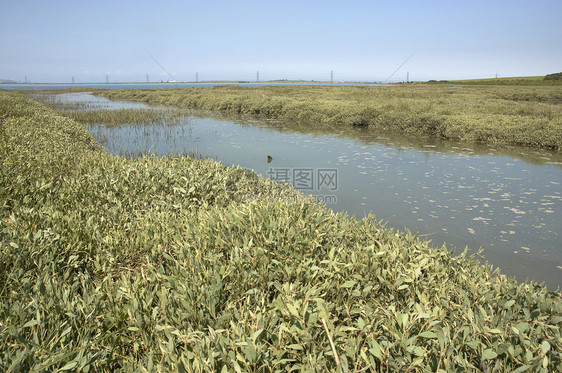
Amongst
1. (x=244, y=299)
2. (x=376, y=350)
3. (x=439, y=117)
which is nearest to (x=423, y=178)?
(x=244, y=299)

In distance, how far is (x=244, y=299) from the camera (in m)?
2.87

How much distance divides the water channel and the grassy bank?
1799mm

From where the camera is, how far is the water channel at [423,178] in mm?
6938

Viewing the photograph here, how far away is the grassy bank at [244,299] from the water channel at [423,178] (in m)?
1.80

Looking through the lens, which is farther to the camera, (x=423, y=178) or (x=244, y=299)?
(x=423, y=178)

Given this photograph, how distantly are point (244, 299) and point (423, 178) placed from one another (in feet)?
33.5

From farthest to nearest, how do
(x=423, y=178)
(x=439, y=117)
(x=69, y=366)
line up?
1. (x=439, y=117)
2. (x=423, y=178)
3. (x=69, y=366)

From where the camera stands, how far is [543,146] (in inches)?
634

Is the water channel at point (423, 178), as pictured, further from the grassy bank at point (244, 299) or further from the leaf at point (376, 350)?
the leaf at point (376, 350)

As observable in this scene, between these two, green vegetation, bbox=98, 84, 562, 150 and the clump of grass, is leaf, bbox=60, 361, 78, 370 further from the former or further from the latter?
the clump of grass

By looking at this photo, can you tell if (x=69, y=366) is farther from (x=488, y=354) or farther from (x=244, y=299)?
(x=488, y=354)

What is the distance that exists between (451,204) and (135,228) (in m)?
7.96

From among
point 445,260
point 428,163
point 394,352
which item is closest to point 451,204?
point 428,163

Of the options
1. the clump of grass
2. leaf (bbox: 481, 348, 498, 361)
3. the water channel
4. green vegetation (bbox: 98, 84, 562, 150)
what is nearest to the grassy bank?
leaf (bbox: 481, 348, 498, 361)
